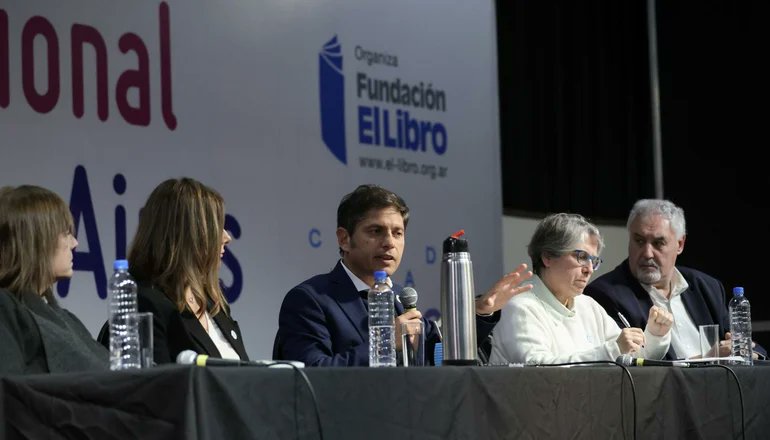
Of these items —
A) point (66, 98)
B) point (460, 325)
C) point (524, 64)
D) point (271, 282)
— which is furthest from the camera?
point (524, 64)

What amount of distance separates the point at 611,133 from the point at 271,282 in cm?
278

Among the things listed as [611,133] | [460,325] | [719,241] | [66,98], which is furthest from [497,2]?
[460,325]

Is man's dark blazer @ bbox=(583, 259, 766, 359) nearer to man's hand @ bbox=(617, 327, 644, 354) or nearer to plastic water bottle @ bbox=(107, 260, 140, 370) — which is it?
man's hand @ bbox=(617, 327, 644, 354)

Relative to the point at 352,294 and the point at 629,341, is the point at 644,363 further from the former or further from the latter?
the point at 352,294

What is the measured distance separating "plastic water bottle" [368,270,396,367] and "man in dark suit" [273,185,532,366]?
115mm

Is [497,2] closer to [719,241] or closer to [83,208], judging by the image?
[719,241]

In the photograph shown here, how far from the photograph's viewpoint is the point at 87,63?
164 inches

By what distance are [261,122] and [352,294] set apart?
70.8 inches

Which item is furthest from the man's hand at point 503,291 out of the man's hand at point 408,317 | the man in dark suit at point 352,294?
the man's hand at point 408,317

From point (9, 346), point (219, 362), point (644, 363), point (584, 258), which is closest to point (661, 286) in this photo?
point (584, 258)

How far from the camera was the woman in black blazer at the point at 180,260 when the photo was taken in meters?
2.68

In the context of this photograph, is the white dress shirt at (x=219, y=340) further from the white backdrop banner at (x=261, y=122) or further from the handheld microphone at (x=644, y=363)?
the white backdrop banner at (x=261, y=122)

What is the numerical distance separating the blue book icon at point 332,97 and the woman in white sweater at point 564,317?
1594 mm

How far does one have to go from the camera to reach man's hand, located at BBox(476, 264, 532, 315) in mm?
2848
